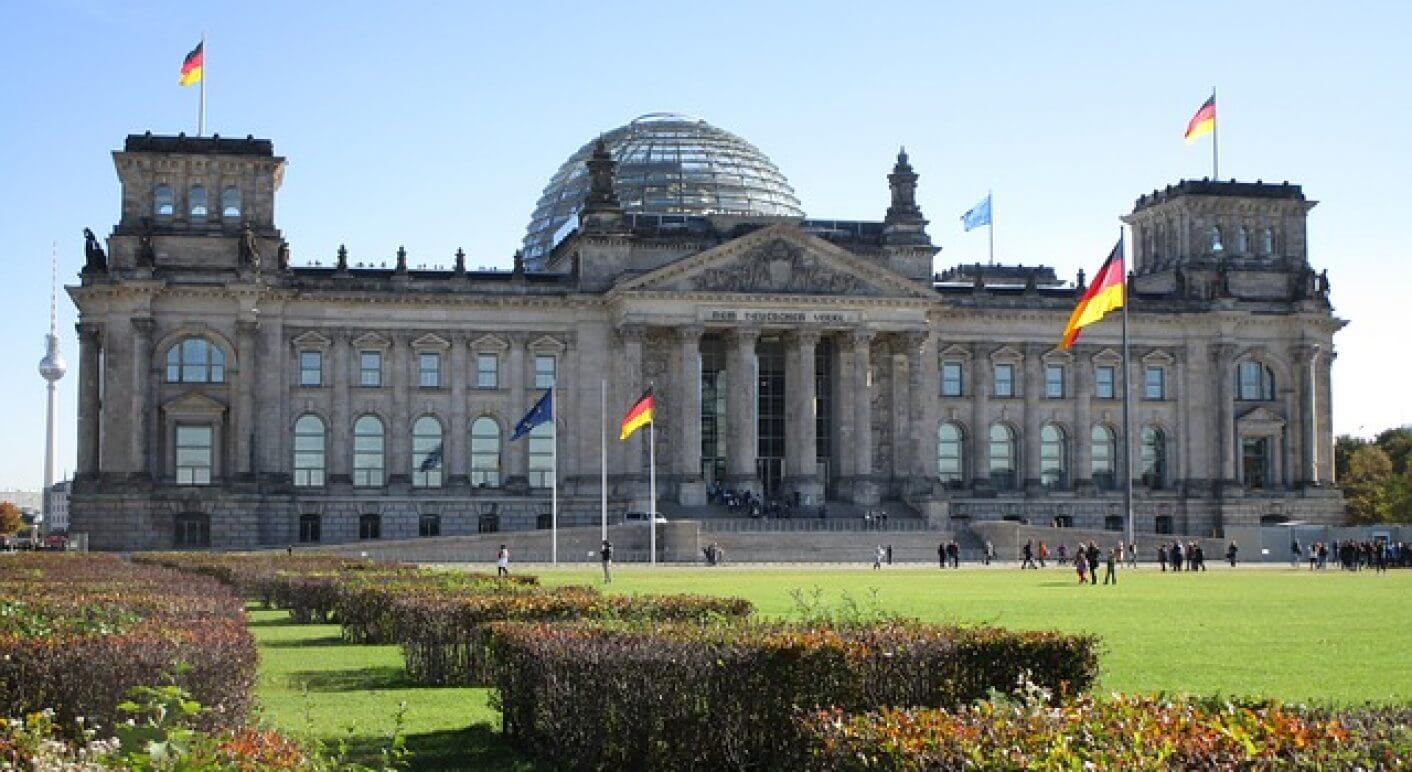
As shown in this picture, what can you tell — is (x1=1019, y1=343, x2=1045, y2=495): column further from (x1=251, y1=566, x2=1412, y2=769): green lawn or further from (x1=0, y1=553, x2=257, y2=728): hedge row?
(x1=0, y1=553, x2=257, y2=728): hedge row

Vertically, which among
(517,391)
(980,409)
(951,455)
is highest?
(517,391)

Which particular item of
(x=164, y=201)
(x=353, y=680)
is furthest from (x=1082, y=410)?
(x=353, y=680)

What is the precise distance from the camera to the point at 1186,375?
115 m

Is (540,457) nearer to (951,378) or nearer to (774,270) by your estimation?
(774,270)

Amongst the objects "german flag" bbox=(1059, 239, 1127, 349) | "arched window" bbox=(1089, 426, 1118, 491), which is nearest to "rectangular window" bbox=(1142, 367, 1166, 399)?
"arched window" bbox=(1089, 426, 1118, 491)

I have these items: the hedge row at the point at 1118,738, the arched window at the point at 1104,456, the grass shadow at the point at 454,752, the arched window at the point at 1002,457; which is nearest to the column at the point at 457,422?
the arched window at the point at 1002,457

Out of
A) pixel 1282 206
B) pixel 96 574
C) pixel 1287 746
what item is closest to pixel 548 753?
pixel 1287 746

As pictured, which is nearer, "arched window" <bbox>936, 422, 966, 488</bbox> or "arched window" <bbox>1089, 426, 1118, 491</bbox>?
"arched window" <bbox>936, 422, 966, 488</bbox>

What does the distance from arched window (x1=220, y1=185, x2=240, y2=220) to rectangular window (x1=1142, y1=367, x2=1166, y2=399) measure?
55.2 m

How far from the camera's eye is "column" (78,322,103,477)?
9944cm

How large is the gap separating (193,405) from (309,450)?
22.9ft

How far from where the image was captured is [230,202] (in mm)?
101938

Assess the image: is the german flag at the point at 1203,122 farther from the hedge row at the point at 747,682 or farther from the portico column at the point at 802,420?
the hedge row at the point at 747,682

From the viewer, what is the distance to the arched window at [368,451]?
104m
